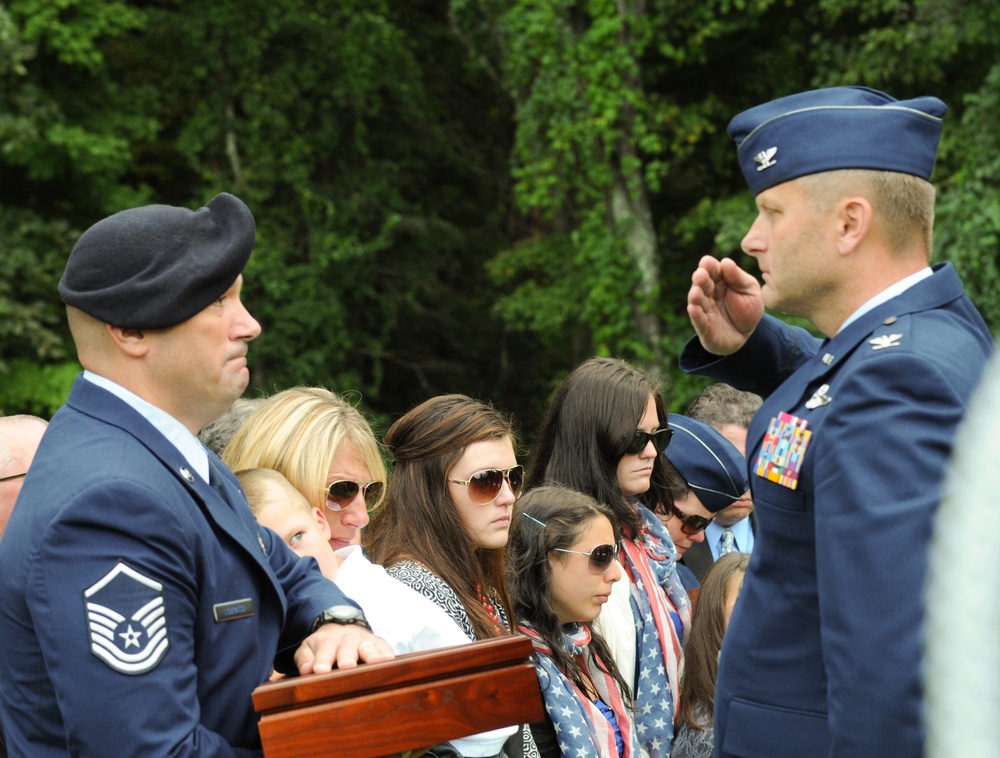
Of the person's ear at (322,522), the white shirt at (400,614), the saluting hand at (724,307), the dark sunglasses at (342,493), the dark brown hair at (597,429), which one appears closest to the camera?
the saluting hand at (724,307)

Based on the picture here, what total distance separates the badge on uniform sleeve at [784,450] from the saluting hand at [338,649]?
79cm

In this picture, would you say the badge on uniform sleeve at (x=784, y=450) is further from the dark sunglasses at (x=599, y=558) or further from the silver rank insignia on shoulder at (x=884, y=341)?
the dark sunglasses at (x=599, y=558)

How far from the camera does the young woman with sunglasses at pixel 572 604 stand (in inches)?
140

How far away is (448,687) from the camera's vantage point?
206cm

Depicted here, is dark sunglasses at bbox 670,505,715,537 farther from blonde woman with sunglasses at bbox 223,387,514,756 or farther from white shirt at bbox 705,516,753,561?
blonde woman with sunglasses at bbox 223,387,514,756

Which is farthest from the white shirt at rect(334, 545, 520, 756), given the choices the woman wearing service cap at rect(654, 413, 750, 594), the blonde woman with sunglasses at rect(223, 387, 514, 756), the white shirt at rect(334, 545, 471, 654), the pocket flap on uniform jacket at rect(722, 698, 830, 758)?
the woman wearing service cap at rect(654, 413, 750, 594)

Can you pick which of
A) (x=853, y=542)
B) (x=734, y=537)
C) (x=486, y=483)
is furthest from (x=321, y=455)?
(x=734, y=537)

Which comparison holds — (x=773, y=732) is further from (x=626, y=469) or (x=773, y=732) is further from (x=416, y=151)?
(x=416, y=151)

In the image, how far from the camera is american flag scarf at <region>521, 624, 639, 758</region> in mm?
3430

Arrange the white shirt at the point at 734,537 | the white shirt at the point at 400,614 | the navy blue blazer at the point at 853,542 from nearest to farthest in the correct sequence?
1. the navy blue blazer at the point at 853,542
2. the white shirt at the point at 400,614
3. the white shirt at the point at 734,537

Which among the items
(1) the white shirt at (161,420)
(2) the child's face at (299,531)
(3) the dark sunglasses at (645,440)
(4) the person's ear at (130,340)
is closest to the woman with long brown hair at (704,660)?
(3) the dark sunglasses at (645,440)

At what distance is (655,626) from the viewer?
4055mm

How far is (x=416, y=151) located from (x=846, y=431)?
18.0m

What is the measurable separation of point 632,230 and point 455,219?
5.90 metres
